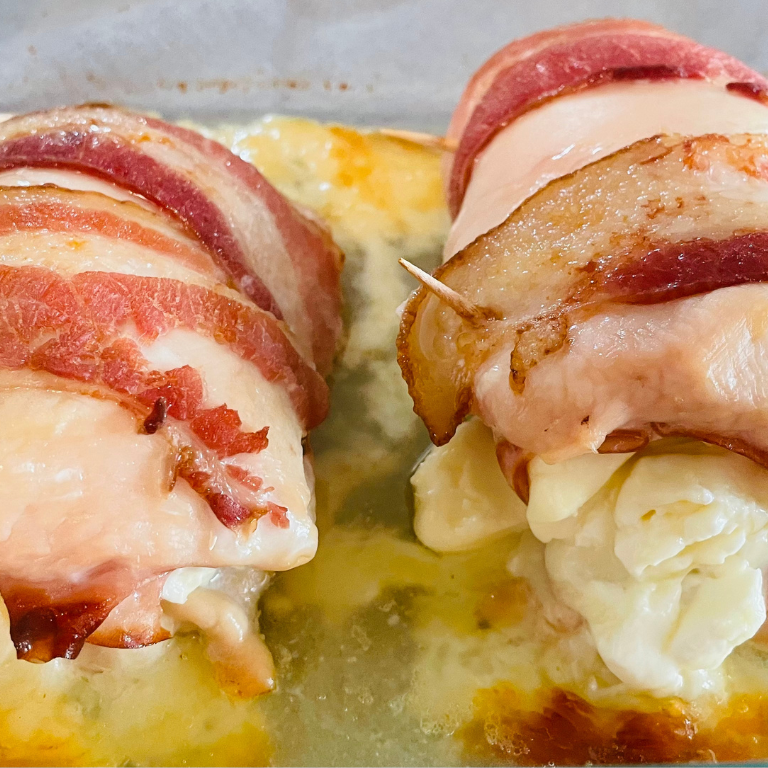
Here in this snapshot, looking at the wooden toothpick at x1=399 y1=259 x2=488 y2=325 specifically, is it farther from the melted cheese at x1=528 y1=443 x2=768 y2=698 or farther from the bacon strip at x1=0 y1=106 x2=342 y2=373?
the bacon strip at x1=0 y1=106 x2=342 y2=373

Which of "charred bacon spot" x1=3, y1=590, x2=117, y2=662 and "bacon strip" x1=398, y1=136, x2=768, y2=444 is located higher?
"bacon strip" x1=398, y1=136, x2=768, y2=444

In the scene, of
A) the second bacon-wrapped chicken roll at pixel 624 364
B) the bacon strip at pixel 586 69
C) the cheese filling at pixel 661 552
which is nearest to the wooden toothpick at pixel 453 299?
the second bacon-wrapped chicken roll at pixel 624 364

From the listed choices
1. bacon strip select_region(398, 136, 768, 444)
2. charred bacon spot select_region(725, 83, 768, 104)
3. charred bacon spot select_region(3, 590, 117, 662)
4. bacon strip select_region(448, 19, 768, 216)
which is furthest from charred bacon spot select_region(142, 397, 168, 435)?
charred bacon spot select_region(725, 83, 768, 104)

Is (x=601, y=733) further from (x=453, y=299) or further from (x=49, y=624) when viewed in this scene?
(x=49, y=624)

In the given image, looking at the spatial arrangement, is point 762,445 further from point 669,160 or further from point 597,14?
point 597,14

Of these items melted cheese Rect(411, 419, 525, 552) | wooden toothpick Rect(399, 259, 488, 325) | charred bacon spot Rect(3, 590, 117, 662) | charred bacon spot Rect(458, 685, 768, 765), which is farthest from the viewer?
melted cheese Rect(411, 419, 525, 552)

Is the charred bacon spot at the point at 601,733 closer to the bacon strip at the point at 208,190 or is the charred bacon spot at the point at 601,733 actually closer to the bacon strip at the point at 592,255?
the bacon strip at the point at 592,255

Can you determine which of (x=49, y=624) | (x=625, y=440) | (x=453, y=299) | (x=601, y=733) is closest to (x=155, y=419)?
(x=49, y=624)
